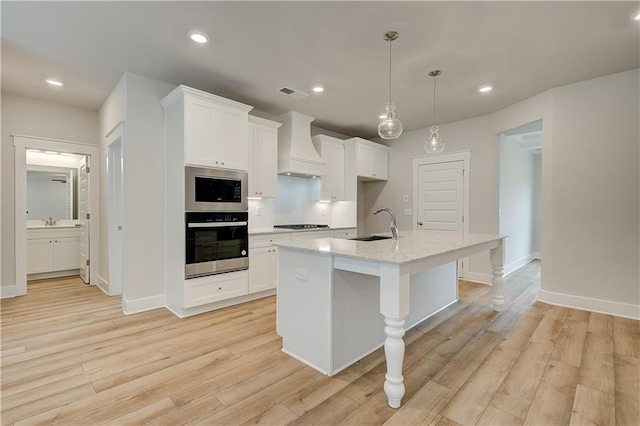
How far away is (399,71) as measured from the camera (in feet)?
10.3

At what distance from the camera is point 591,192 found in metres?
3.38

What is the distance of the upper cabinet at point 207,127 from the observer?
3080 mm

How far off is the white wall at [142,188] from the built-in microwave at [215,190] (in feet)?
1.89

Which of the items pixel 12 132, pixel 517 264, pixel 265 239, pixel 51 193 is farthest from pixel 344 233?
pixel 51 193

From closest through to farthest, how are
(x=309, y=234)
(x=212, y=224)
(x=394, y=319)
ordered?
(x=394, y=319) → (x=212, y=224) → (x=309, y=234)

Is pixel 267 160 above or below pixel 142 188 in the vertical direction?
above

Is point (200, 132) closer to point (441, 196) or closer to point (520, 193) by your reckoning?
point (441, 196)

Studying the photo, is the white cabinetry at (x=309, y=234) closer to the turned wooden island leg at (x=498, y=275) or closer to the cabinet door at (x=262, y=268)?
the cabinet door at (x=262, y=268)

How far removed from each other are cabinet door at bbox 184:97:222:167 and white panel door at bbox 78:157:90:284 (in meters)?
2.53

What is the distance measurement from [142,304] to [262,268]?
1.38 meters

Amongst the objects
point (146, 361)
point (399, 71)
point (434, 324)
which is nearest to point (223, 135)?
point (399, 71)

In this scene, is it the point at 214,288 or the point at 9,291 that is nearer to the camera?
the point at 214,288

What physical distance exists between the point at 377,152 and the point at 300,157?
1.84 metres

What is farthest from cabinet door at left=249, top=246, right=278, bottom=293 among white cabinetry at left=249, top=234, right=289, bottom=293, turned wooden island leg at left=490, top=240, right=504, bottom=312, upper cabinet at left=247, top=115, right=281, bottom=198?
turned wooden island leg at left=490, top=240, right=504, bottom=312
